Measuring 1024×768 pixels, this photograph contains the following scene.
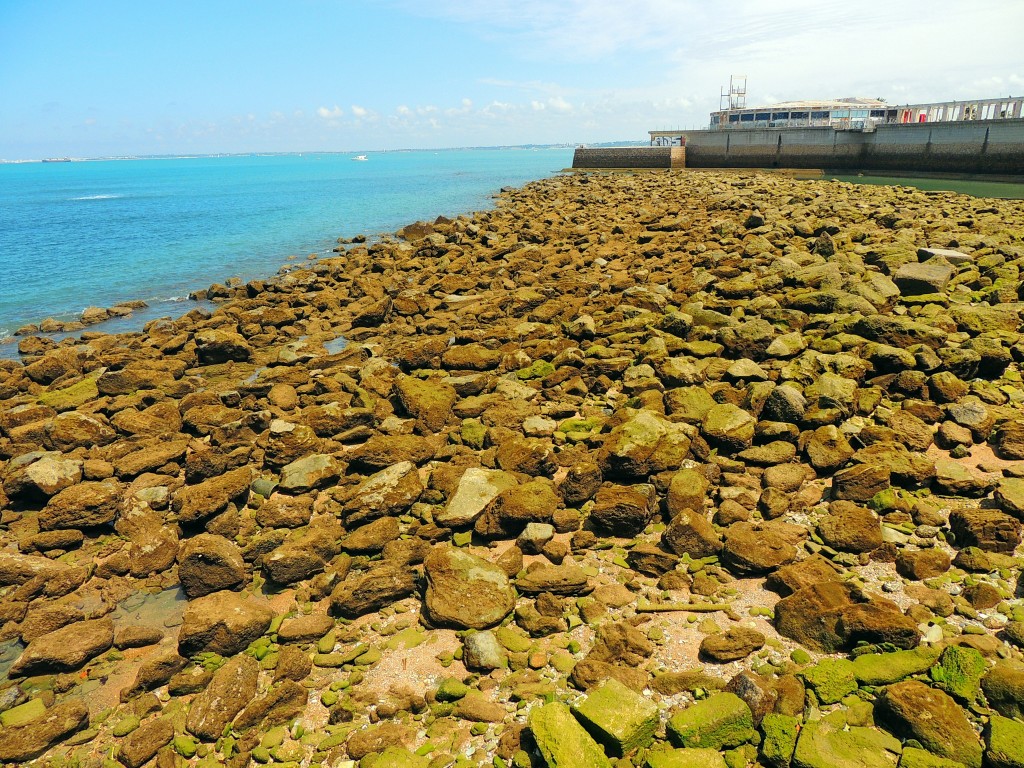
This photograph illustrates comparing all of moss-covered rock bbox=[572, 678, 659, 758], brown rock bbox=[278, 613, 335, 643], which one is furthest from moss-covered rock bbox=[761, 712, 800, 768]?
brown rock bbox=[278, 613, 335, 643]

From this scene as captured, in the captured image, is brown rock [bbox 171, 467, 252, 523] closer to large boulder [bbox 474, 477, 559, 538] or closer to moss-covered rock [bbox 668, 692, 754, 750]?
large boulder [bbox 474, 477, 559, 538]

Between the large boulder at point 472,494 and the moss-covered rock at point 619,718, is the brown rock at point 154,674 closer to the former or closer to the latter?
the large boulder at point 472,494

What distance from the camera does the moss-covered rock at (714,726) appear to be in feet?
13.0

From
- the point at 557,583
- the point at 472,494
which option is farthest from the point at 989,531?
the point at 472,494

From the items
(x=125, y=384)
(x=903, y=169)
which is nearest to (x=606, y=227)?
(x=125, y=384)

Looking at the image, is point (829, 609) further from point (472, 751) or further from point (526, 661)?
point (472, 751)

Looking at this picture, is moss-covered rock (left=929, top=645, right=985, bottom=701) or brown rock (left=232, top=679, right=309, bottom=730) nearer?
moss-covered rock (left=929, top=645, right=985, bottom=701)

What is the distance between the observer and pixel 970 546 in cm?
568

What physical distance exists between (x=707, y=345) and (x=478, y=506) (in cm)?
564

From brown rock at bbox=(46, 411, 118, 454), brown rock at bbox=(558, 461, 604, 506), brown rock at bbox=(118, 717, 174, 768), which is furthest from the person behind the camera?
brown rock at bbox=(46, 411, 118, 454)

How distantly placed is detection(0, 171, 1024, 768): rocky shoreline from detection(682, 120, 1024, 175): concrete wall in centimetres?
4034

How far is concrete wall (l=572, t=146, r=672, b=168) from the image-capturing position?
65938 millimetres

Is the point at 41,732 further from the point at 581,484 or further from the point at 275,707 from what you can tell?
the point at 581,484

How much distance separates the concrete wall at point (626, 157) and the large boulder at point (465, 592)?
6720 cm
